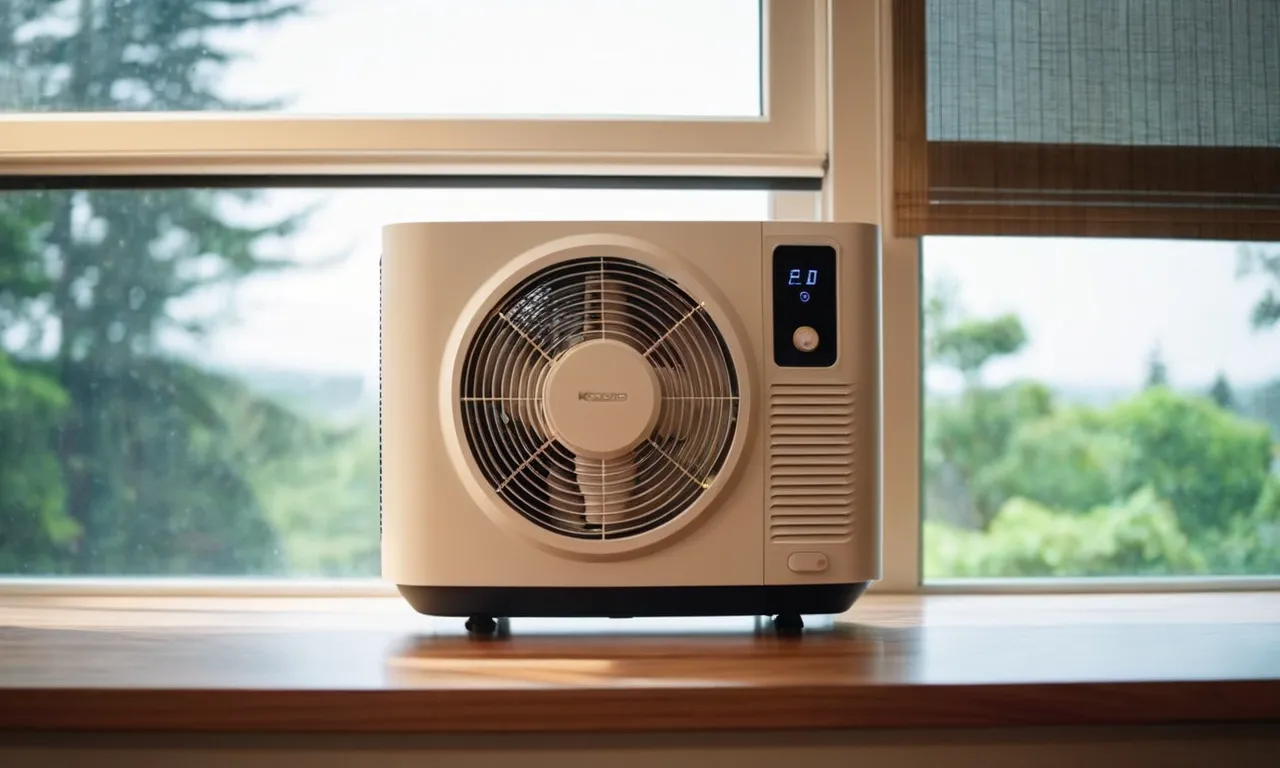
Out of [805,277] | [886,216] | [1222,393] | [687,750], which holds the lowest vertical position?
[687,750]

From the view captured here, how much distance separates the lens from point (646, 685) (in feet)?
2.82

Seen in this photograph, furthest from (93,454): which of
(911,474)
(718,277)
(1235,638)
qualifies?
(1235,638)

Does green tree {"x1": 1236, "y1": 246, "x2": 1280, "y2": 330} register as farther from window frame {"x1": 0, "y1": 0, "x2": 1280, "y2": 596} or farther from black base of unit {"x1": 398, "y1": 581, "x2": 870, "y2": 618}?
black base of unit {"x1": 398, "y1": 581, "x2": 870, "y2": 618}

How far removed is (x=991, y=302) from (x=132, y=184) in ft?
3.58

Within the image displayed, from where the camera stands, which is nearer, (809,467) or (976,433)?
(809,467)

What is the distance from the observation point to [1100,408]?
5.03 ft

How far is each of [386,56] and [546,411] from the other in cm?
68

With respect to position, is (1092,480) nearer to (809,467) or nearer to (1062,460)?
(1062,460)

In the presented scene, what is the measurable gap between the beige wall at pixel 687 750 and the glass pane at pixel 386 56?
2.87 ft

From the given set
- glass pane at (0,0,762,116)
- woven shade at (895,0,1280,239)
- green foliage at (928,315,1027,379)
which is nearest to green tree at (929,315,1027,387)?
green foliage at (928,315,1027,379)

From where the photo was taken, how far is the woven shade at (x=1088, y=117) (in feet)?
4.63

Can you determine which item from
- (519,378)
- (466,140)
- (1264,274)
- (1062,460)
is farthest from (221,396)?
(1264,274)

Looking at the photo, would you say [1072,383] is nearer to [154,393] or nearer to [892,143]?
[892,143]

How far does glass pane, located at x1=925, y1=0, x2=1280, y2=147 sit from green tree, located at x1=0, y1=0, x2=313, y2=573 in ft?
2.76
